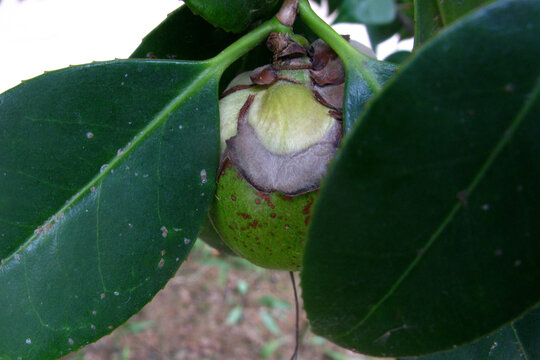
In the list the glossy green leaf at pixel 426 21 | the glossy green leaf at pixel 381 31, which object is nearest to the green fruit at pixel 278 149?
the glossy green leaf at pixel 426 21

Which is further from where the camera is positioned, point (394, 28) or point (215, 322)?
point (215, 322)

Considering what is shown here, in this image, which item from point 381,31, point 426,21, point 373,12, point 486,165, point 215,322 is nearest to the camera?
point 486,165

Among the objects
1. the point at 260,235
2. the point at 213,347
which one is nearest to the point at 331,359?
the point at 213,347

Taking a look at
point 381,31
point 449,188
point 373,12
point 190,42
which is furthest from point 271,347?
point 449,188

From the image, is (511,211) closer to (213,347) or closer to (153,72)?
(153,72)

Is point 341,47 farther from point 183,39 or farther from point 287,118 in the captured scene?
point 183,39

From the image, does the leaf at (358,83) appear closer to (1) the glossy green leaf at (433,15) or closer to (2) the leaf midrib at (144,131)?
(1) the glossy green leaf at (433,15)

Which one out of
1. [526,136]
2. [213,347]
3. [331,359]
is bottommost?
[331,359]
